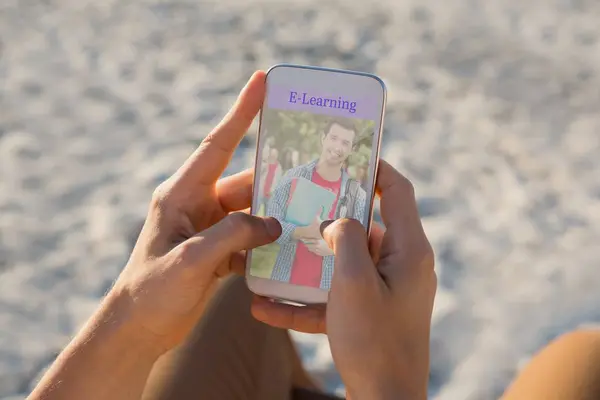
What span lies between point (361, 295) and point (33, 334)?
83cm

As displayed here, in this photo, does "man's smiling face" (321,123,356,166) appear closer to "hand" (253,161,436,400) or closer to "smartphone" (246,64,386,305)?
"smartphone" (246,64,386,305)

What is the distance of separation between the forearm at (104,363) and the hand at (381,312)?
236 millimetres

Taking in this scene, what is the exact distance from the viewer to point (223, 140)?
2.77 ft

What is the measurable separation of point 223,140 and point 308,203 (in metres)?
0.14

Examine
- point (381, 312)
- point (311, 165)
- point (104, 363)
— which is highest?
point (311, 165)

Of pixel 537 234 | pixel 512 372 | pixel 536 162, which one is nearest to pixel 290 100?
pixel 512 372

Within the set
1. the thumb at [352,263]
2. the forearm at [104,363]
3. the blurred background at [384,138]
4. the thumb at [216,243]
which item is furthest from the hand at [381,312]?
the blurred background at [384,138]

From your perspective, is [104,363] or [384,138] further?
[384,138]

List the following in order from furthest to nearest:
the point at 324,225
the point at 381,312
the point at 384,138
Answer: the point at 384,138 → the point at 324,225 → the point at 381,312

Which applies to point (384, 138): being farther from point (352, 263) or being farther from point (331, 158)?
point (352, 263)

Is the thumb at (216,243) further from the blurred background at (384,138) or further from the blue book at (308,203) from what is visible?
the blurred background at (384,138)

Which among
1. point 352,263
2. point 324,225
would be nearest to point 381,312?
point 352,263

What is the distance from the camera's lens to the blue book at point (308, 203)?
860 mm

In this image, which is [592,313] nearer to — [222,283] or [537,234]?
[537,234]
